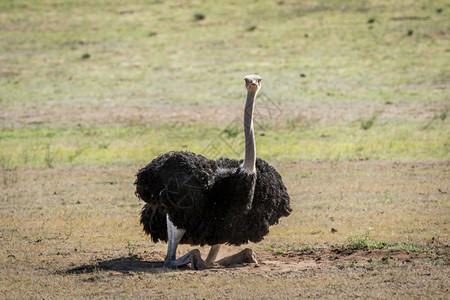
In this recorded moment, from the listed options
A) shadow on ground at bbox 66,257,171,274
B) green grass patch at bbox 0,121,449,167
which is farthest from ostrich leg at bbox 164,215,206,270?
green grass patch at bbox 0,121,449,167

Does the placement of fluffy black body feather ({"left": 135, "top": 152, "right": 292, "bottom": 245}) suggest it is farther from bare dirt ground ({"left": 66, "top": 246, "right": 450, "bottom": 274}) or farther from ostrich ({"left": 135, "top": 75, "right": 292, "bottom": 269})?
bare dirt ground ({"left": 66, "top": 246, "right": 450, "bottom": 274})

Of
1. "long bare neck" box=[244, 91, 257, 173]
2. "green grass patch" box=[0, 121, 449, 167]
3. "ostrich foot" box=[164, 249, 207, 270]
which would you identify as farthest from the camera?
"green grass patch" box=[0, 121, 449, 167]

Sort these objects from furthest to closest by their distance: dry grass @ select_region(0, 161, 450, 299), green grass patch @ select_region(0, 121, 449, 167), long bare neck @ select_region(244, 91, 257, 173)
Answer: green grass patch @ select_region(0, 121, 449, 167) → long bare neck @ select_region(244, 91, 257, 173) → dry grass @ select_region(0, 161, 450, 299)

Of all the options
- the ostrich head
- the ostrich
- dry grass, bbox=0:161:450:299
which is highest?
the ostrich head

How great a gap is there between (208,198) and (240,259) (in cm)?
75

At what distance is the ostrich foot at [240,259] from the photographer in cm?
951

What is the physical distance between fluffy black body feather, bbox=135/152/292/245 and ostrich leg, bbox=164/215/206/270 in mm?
92

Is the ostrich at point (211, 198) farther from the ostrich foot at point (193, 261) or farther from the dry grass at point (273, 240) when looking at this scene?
the dry grass at point (273, 240)

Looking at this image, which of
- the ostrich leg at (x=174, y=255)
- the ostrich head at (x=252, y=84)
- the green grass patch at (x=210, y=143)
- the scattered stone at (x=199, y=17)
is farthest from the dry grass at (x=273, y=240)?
the scattered stone at (x=199, y=17)

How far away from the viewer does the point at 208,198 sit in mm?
9367

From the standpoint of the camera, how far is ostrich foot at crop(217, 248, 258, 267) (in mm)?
9508

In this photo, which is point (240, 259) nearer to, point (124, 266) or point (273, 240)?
point (124, 266)

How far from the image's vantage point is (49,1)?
123 ft

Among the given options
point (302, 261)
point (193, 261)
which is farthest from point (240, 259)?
point (302, 261)
